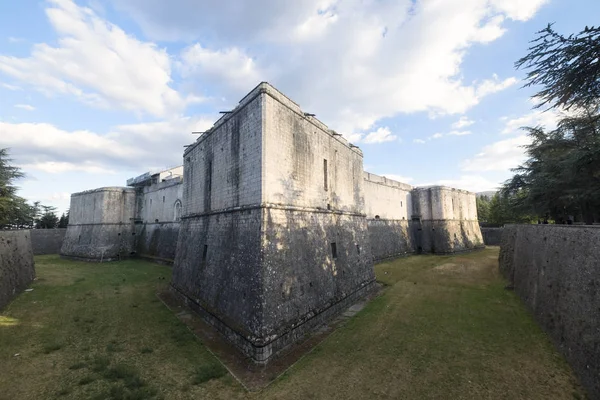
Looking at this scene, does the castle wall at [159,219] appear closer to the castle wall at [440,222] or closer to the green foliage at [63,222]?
the green foliage at [63,222]

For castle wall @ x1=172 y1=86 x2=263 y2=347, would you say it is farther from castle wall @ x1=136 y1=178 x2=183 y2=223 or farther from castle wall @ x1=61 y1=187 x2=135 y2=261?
castle wall @ x1=61 y1=187 x2=135 y2=261

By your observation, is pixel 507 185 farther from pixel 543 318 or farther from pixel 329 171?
pixel 329 171

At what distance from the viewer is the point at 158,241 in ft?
93.5

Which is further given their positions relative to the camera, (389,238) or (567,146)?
(389,238)

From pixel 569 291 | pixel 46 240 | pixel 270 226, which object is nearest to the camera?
pixel 569 291

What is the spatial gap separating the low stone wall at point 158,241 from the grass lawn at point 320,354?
10.9 m

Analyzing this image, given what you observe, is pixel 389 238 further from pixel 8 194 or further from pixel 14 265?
pixel 8 194

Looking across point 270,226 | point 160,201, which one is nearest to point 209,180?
point 270,226

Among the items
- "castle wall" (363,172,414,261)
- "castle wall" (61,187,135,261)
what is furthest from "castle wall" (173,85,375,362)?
"castle wall" (61,187,135,261)

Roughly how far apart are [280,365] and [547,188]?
2013cm

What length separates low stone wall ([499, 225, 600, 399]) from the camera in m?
7.08

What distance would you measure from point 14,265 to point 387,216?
30321mm

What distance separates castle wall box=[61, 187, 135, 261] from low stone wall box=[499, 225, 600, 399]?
118 feet

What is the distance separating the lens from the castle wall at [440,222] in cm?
3134
